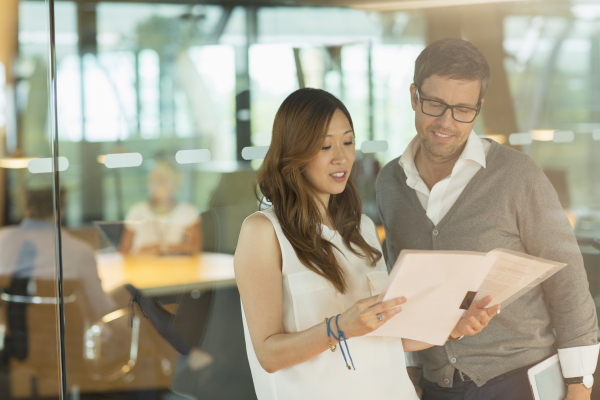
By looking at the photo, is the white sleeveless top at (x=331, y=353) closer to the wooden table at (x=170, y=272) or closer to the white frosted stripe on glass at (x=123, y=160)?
the wooden table at (x=170, y=272)

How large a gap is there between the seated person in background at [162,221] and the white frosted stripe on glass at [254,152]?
30 cm

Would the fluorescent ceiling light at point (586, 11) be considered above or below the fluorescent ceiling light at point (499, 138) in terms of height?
above

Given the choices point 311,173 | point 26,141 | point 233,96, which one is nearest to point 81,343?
point 26,141

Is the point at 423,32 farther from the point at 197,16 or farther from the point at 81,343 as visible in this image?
the point at 81,343

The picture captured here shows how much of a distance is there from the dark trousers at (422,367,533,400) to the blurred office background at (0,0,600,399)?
0.43 meters

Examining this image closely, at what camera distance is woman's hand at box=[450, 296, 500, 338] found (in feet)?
4.04

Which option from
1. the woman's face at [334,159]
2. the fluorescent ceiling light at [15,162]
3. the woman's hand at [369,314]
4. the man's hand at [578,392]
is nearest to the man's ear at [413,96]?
the woman's face at [334,159]

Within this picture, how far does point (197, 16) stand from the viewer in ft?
6.24

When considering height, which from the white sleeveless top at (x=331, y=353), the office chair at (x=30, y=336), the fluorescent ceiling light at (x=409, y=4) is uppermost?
the fluorescent ceiling light at (x=409, y=4)

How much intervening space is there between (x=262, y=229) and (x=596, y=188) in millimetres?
1154

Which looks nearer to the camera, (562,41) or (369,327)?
(369,327)

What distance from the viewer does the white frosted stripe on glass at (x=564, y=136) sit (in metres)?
1.67

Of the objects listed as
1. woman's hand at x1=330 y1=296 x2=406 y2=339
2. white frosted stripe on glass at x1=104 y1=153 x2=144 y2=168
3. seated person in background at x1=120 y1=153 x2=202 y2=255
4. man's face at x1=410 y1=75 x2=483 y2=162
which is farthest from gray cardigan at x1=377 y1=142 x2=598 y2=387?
white frosted stripe on glass at x1=104 y1=153 x2=144 y2=168

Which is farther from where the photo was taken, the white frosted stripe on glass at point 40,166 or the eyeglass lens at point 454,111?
the white frosted stripe on glass at point 40,166
